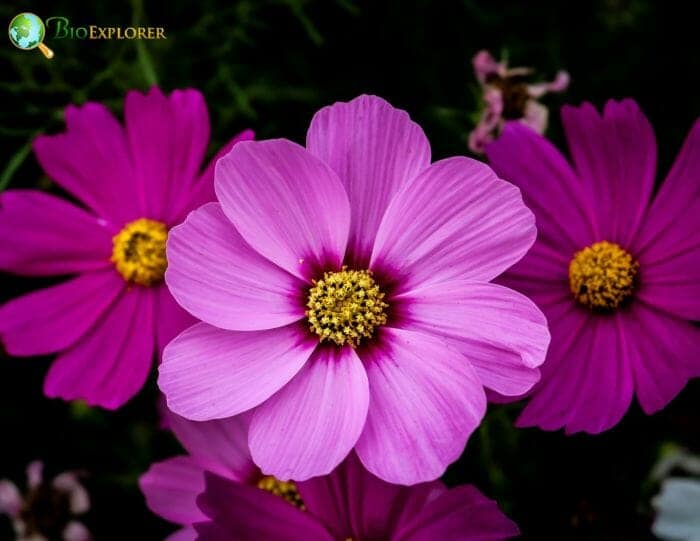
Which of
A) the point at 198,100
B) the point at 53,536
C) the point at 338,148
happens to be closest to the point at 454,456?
the point at 338,148

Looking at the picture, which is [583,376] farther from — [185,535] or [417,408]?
[185,535]

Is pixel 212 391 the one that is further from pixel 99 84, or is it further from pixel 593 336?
pixel 99 84

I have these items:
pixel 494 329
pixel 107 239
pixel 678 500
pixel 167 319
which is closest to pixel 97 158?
pixel 107 239

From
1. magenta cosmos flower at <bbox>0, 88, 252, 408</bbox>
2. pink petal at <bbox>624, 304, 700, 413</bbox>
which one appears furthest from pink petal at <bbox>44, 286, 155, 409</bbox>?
pink petal at <bbox>624, 304, 700, 413</bbox>

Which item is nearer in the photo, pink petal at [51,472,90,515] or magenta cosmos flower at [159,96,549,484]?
magenta cosmos flower at [159,96,549,484]

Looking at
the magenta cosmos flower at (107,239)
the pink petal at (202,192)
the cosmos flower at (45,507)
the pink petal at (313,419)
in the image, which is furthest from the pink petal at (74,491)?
the pink petal at (313,419)

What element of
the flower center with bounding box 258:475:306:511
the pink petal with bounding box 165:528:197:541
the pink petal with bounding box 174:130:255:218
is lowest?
the pink petal with bounding box 165:528:197:541

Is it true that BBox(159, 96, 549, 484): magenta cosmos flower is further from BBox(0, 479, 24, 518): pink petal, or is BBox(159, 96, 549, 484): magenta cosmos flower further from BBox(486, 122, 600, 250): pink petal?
BBox(0, 479, 24, 518): pink petal

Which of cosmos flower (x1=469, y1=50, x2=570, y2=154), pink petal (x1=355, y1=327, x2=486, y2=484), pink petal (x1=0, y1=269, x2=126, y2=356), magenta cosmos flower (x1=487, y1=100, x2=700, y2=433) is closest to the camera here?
pink petal (x1=355, y1=327, x2=486, y2=484)

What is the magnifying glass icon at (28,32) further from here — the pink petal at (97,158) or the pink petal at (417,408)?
the pink petal at (417,408)
